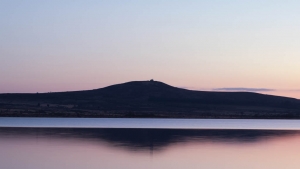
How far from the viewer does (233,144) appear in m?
26.6

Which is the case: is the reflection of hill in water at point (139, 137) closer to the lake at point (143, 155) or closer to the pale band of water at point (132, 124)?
the lake at point (143, 155)

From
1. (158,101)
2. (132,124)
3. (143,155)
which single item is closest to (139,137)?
(143,155)

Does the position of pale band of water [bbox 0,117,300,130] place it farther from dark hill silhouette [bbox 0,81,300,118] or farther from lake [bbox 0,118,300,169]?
dark hill silhouette [bbox 0,81,300,118]

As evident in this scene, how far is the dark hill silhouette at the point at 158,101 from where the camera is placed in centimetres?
10069

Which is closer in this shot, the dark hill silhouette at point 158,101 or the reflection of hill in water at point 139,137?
the reflection of hill in water at point 139,137

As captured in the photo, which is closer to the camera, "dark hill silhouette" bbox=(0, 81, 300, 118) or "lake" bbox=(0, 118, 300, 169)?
"lake" bbox=(0, 118, 300, 169)

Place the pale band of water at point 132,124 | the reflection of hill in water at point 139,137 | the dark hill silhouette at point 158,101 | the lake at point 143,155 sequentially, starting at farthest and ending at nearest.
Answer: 1. the dark hill silhouette at point 158,101
2. the pale band of water at point 132,124
3. the reflection of hill in water at point 139,137
4. the lake at point 143,155

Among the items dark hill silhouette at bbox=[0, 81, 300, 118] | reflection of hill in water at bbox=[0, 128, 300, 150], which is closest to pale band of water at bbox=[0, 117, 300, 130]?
reflection of hill in water at bbox=[0, 128, 300, 150]

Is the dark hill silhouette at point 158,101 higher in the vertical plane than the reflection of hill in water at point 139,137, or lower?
higher

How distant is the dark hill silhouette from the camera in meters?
101

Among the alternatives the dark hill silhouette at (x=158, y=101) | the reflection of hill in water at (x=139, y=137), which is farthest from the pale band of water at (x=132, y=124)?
the dark hill silhouette at (x=158, y=101)

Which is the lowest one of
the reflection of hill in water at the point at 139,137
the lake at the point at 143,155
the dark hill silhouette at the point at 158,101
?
the lake at the point at 143,155

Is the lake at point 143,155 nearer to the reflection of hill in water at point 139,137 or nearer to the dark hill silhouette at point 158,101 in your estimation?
the reflection of hill in water at point 139,137

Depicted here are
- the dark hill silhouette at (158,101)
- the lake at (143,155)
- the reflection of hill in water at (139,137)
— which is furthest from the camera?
the dark hill silhouette at (158,101)
